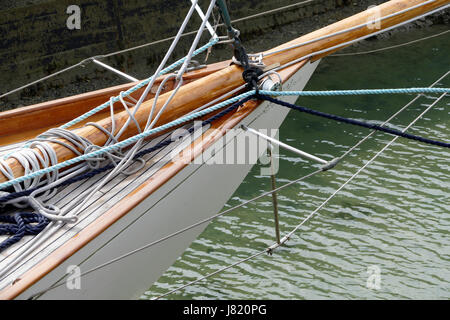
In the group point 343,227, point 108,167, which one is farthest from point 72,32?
point 108,167

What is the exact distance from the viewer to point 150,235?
3.42 meters

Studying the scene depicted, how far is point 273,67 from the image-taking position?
430cm

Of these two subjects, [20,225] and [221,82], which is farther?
[221,82]

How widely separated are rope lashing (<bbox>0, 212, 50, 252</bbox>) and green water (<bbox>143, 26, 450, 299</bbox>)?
1.80m

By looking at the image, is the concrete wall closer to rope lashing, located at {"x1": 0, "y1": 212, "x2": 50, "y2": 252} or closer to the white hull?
the white hull

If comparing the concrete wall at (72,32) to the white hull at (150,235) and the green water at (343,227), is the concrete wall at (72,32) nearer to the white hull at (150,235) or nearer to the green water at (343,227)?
the green water at (343,227)

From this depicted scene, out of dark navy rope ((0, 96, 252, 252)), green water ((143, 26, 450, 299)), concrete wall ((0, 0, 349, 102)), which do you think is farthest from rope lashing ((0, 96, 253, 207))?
concrete wall ((0, 0, 349, 102))

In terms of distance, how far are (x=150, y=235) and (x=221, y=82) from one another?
1193 millimetres

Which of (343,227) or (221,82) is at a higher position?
(221,82)

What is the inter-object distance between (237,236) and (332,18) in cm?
544

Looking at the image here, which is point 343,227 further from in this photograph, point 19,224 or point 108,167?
point 19,224

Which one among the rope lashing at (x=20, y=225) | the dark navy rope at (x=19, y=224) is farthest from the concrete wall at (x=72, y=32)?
the rope lashing at (x=20, y=225)

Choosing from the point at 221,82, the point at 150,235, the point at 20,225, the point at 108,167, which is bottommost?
the point at 150,235

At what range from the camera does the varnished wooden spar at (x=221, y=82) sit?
3713 millimetres
